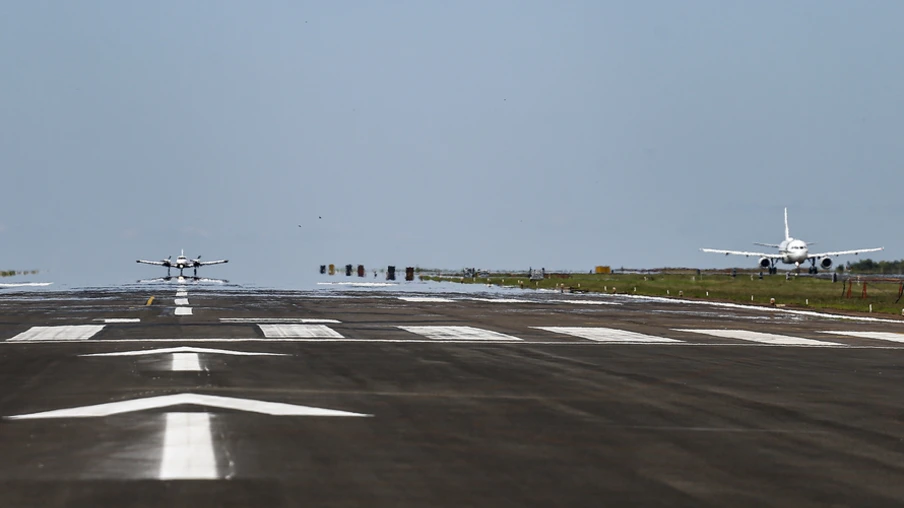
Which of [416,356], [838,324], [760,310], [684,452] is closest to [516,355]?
[416,356]

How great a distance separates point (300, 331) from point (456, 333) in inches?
161

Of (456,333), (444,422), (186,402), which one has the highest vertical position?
(456,333)

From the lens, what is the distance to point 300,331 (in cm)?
2920

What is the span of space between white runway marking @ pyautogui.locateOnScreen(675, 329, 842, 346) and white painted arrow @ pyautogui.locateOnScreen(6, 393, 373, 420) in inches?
660

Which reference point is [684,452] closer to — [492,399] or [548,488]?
[548,488]

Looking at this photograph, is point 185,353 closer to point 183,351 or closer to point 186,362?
point 183,351

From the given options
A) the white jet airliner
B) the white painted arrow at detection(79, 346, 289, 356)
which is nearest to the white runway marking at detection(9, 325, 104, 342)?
the white painted arrow at detection(79, 346, 289, 356)

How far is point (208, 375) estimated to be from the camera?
16844mm

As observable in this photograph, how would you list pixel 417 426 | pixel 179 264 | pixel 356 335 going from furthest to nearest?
pixel 179 264, pixel 356 335, pixel 417 426

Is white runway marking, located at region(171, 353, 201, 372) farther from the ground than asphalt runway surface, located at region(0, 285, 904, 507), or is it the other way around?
white runway marking, located at region(171, 353, 201, 372)

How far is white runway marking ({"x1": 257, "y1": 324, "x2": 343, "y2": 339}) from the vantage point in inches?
1073

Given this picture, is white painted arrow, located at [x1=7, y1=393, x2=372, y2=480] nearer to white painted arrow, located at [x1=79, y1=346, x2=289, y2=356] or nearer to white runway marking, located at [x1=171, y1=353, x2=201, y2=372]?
white runway marking, located at [x1=171, y1=353, x2=201, y2=372]

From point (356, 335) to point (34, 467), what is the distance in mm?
19183

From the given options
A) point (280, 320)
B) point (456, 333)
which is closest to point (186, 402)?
point (456, 333)
